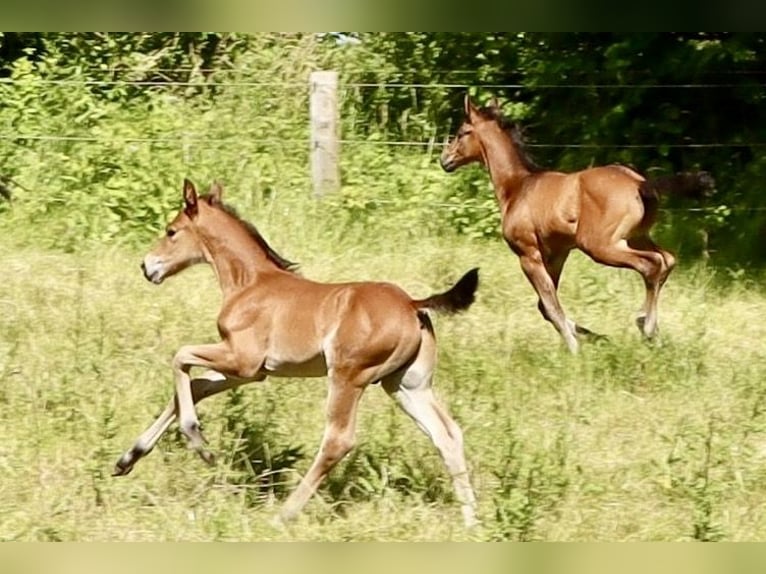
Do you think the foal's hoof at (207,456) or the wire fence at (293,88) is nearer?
the foal's hoof at (207,456)

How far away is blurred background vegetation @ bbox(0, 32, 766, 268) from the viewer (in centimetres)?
521

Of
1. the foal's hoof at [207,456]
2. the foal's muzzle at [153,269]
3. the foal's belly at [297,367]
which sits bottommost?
the foal's hoof at [207,456]

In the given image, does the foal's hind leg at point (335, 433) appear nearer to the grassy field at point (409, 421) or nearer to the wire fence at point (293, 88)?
the grassy field at point (409, 421)

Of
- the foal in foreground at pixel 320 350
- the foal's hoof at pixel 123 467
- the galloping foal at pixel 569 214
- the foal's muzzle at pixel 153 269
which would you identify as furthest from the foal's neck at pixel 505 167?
the foal's hoof at pixel 123 467

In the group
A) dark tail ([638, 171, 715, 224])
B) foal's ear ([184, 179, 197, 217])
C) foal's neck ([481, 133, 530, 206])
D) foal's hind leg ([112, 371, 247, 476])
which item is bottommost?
foal's hind leg ([112, 371, 247, 476])

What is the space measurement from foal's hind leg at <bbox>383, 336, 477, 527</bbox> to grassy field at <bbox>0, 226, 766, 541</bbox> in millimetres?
58

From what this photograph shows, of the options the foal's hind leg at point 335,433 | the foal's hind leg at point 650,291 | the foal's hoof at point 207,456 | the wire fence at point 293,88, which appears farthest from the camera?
the wire fence at point 293,88

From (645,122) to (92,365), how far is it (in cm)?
271

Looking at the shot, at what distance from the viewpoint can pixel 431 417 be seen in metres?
3.98

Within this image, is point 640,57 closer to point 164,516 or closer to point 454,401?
point 454,401

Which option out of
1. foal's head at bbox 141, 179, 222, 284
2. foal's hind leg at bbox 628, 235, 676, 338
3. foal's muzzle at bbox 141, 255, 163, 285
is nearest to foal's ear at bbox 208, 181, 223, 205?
foal's head at bbox 141, 179, 222, 284

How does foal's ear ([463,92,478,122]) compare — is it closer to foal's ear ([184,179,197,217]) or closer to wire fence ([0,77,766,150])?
wire fence ([0,77,766,150])

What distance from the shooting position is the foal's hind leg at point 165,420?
13.2ft

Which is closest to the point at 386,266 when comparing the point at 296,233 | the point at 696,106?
the point at 296,233
